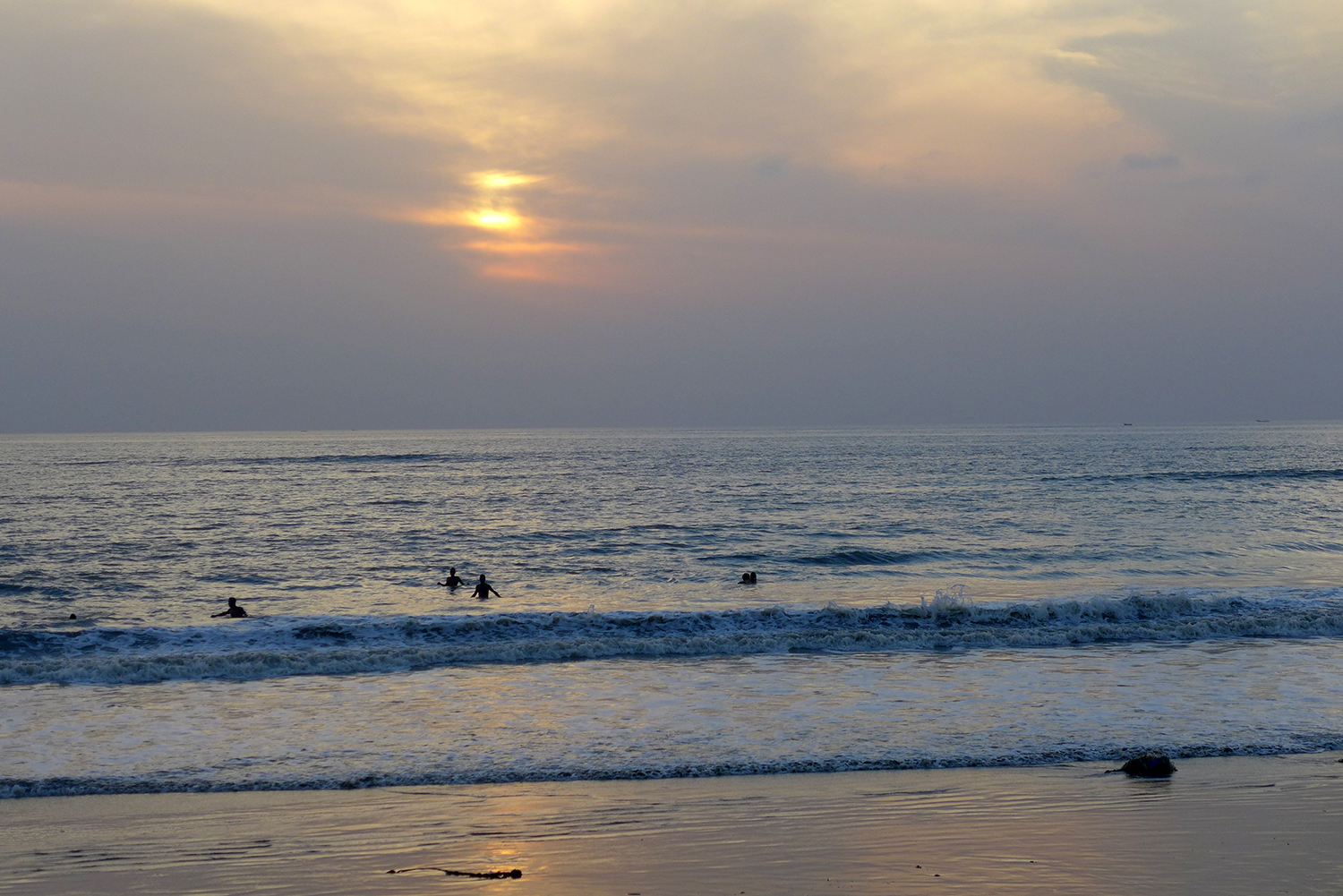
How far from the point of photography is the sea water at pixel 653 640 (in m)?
12.7

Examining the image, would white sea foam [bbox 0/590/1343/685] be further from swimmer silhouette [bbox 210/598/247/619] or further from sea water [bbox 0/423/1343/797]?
swimmer silhouette [bbox 210/598/247/619]

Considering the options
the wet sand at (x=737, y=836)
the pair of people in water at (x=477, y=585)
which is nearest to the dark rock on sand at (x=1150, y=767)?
the wet sand at (x=737, y=836)

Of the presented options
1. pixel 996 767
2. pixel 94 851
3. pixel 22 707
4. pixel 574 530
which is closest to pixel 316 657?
pixel 22 707

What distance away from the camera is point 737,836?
9.32 meters

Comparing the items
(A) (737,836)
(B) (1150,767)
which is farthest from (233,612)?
(B) (1150,767)

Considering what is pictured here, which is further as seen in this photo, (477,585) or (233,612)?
(477,585)

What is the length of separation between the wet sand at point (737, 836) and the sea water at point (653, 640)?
743 mm

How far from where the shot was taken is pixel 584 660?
1938 centimetres

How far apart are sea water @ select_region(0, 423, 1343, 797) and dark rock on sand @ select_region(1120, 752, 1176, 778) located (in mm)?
916

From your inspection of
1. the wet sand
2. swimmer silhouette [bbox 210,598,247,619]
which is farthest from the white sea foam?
the wet sand

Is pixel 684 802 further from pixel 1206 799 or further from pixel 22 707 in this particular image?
pixel 22 707

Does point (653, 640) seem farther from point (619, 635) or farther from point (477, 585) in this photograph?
A: point (477, 585)

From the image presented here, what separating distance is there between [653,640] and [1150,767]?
37.4ft

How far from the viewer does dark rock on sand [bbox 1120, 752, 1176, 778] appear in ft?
36.5
